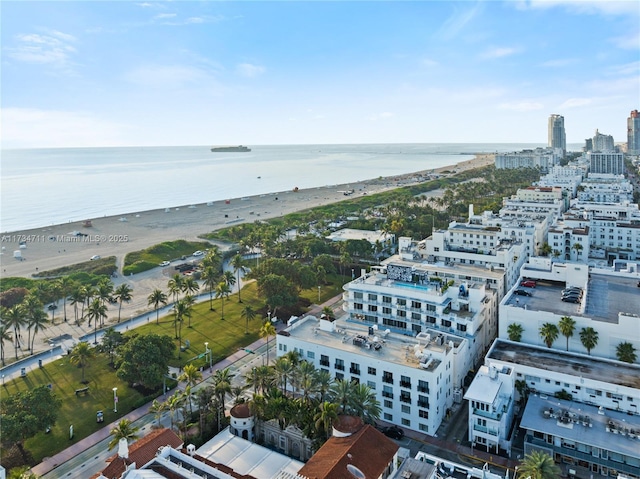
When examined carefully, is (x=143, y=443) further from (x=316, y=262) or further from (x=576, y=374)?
(x=316, y=262)

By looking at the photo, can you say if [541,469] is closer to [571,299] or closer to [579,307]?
[579,307]

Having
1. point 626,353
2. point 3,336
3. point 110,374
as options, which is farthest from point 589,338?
point 3,336

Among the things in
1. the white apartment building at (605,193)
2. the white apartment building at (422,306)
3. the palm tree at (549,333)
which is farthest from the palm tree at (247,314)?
the white apartment building at (605,193)

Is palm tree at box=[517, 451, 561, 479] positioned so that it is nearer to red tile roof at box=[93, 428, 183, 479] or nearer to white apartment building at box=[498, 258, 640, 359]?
white apartment building at box=[498, 258, 640, 359]

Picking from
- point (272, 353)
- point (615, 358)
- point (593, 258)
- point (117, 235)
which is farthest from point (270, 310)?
point (117, 235)

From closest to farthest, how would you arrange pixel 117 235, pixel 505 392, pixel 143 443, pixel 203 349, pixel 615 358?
pixel 143 443 < pixel 505 392 < pixel 615 358 < pixel 203 349 < pixel 117 235

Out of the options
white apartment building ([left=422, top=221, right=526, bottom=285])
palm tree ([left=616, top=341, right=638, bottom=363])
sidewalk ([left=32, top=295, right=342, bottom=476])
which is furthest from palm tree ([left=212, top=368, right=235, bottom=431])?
white apartment building ([left=422, top=221, right=526, bottom=285])
